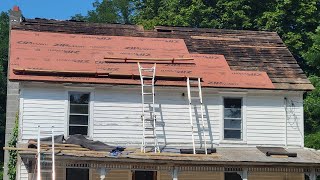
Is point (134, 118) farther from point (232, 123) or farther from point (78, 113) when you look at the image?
point (232, 123)

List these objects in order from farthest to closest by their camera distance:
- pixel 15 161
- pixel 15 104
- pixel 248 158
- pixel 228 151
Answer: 1. pixel 15 104
2. pixel 15 161
3. pixel 228 151
4. pixel 248 158

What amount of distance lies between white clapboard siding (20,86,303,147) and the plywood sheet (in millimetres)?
551

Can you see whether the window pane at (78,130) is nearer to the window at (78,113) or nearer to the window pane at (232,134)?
the window at (78,113)

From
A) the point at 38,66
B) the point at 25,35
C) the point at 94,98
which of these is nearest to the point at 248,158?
the point at 94,98

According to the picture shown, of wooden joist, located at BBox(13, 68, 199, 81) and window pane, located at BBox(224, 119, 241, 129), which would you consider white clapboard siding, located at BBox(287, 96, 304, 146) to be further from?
wooden joist, located at BBox(13, 68, 199, 81)

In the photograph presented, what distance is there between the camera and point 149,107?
25859mm

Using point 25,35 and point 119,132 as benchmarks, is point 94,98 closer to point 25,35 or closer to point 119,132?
point 119,132

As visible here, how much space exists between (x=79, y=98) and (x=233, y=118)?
20.1 ft

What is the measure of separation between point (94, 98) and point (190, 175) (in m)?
4.67

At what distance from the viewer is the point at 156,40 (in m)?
29.2

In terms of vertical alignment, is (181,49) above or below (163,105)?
above

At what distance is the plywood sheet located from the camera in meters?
25.8

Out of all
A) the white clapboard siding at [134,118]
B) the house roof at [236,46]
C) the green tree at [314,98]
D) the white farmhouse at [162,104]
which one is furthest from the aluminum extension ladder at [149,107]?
the green tree at [314,98]

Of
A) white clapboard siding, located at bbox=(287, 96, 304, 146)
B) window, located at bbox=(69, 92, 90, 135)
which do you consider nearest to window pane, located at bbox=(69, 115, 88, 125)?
window, located at bbox=(69, 92, 90, 135)
